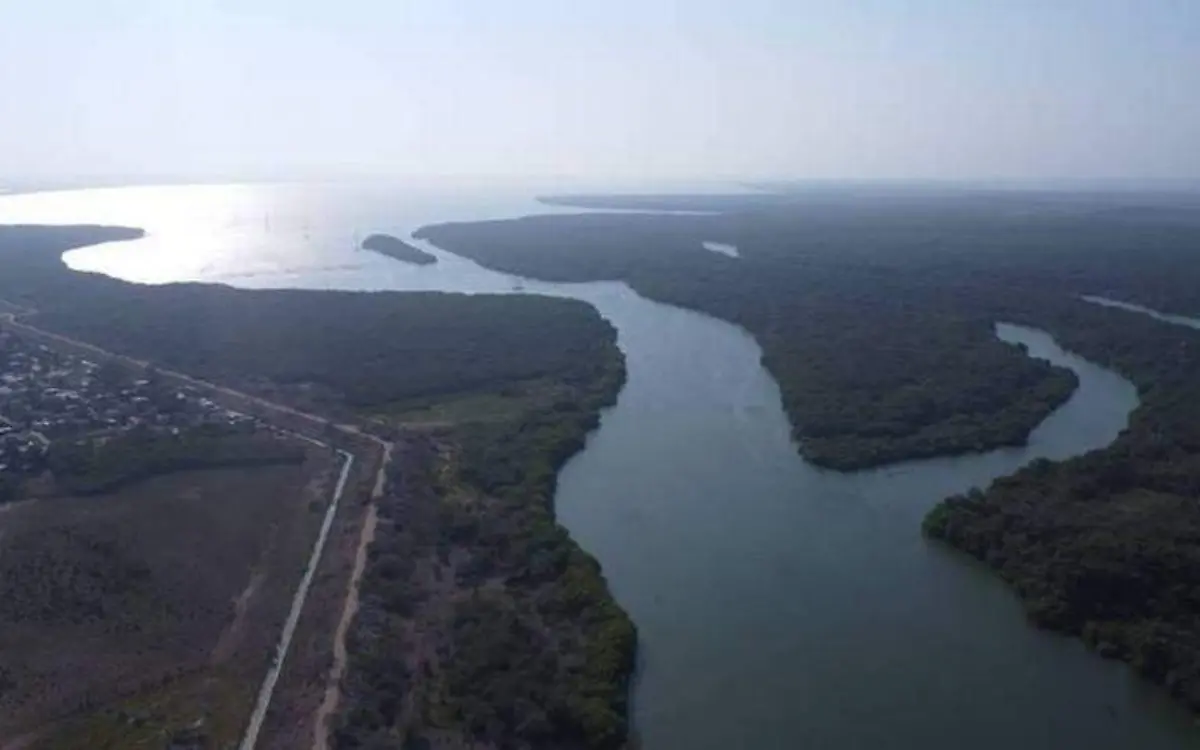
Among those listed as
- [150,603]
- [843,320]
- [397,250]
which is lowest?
[397,250]

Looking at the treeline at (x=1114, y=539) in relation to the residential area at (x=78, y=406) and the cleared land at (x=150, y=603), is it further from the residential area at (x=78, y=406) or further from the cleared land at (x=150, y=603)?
the residential area at (x=78, y=406)

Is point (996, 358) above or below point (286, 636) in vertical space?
above

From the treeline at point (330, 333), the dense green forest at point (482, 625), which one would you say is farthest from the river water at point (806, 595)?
the treeline at point (330, 333)

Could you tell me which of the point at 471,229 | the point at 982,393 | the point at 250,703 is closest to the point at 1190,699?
the point at 250,703

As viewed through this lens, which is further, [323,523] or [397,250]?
[397,250]

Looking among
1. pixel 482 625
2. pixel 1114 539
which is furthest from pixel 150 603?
pixel 1114 539

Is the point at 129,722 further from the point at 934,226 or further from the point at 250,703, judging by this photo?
the point at 934,226

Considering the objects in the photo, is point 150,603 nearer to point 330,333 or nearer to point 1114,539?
point 1114,539

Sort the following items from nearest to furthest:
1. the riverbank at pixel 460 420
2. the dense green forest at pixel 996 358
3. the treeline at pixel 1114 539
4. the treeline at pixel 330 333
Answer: the riverbank at pixel 460 420 < the treeline at pixel 1114 539 < the dense green forest at pixel 996 358 < the treeline at pixel 330 333
